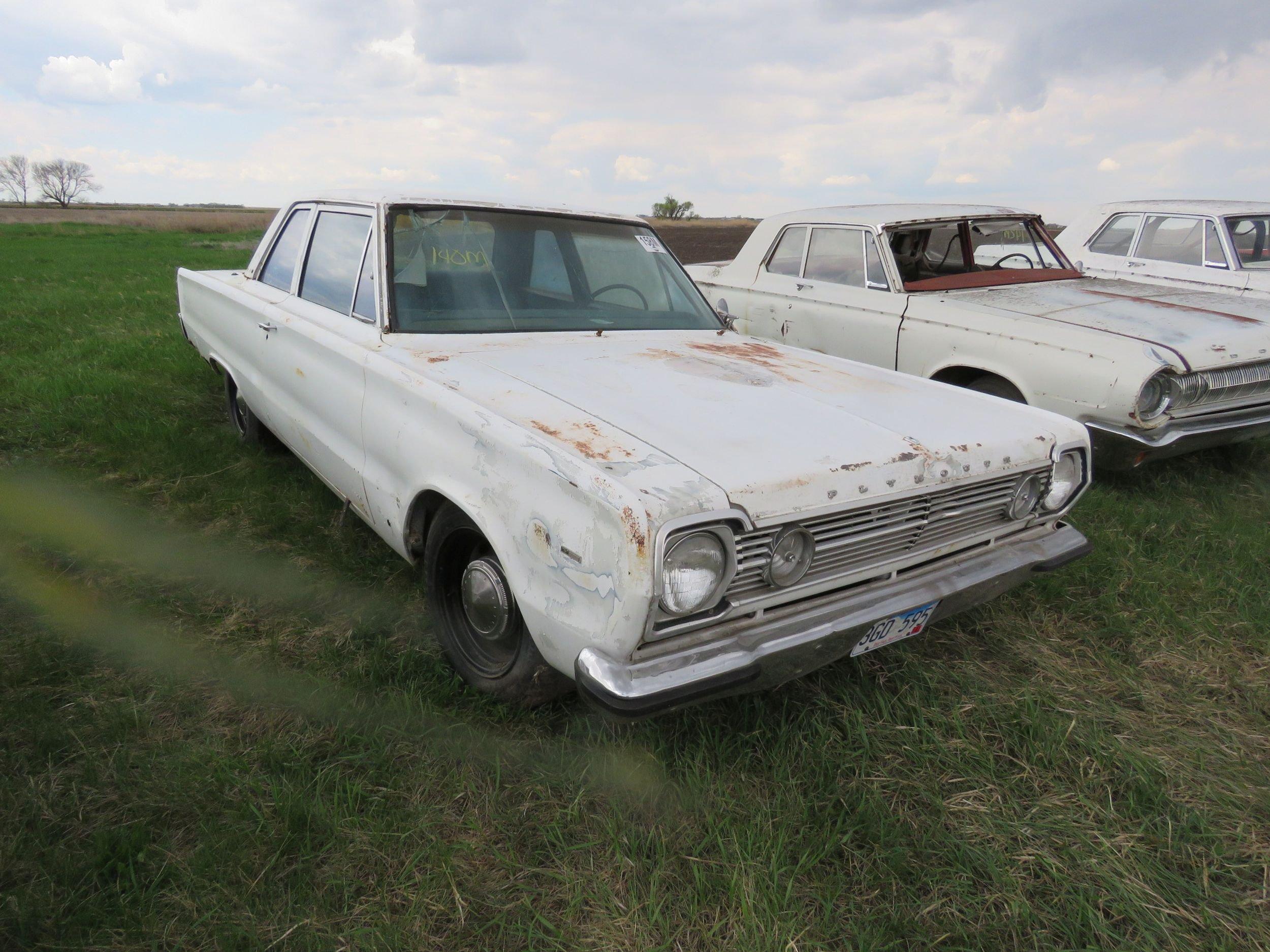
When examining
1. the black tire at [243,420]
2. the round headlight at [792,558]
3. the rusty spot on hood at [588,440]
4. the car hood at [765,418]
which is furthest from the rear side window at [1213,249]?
the black tire at [243,420]

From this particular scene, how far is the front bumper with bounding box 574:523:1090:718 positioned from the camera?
66.7 inches

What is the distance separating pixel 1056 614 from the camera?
2.99m

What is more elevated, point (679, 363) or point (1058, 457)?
point (679, 363)

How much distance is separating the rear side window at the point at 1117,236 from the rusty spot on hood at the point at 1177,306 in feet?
7.45

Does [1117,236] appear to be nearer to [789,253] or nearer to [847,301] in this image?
[789,253]

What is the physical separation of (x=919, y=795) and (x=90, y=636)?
2680 mm

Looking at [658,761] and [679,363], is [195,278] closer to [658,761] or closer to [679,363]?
[679,363]

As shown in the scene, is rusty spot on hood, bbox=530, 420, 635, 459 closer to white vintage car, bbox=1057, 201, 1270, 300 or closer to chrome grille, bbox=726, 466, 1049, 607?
chrome grille, bbox=726, 466, 1049, 607

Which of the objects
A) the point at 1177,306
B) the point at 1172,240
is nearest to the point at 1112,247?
the point at 1172,240

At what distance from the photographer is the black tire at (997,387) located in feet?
13.4

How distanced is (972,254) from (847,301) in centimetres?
94

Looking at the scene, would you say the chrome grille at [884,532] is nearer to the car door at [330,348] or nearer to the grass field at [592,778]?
the grass field at [592,778]

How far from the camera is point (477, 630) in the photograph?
2.36 meters

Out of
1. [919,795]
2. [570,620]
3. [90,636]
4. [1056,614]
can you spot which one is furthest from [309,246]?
[1056,614]
